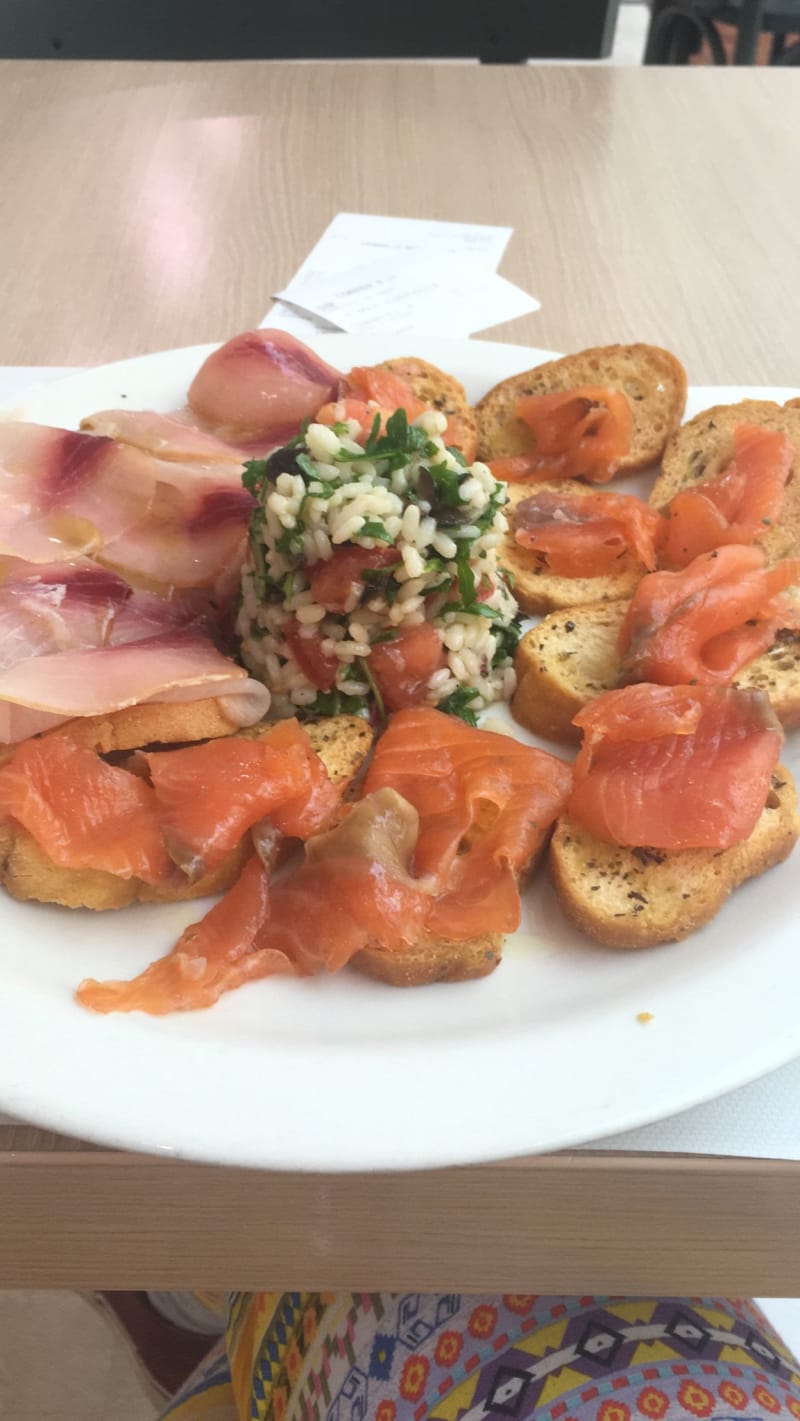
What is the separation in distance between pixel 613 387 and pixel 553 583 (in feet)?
1.82

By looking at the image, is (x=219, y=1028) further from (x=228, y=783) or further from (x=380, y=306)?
(x=380, y=306)

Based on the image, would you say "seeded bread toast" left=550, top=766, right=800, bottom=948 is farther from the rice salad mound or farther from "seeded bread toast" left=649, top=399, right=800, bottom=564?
"seeded bread toast" left=649, top=399, right=800, bottom=564

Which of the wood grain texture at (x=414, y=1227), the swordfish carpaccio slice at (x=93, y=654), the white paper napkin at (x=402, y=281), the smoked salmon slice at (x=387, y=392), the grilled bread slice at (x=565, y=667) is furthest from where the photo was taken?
the white paper napkin at (x=402, y=281)

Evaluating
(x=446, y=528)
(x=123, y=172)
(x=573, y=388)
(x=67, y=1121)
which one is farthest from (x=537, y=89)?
(x=67, y=1121)

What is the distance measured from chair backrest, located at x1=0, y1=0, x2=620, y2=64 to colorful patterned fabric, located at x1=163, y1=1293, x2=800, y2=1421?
4.58 m

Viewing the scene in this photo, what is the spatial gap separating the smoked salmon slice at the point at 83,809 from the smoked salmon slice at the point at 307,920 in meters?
0.11

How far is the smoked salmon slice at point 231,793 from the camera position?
4.52 feet

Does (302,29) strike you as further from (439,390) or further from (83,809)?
(83,809)

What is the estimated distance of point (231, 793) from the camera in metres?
1.40

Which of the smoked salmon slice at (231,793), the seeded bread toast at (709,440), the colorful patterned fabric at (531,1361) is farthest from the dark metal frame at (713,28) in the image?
the colorful patterned fabric at (531,1361)

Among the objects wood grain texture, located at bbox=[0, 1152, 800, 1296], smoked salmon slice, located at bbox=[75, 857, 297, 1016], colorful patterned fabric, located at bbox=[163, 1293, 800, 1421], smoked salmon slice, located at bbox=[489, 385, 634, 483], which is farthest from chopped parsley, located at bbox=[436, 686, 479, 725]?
colorful patterned fabric, located at bbox=[163, 1293, 800, 1421]

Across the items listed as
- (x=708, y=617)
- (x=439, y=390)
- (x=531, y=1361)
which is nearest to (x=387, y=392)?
(x=439, y=390)

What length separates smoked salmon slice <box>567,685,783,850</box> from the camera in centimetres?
138

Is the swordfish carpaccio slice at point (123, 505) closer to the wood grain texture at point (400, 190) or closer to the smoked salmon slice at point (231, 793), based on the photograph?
the smoked salmon slice at point (231, 793)
